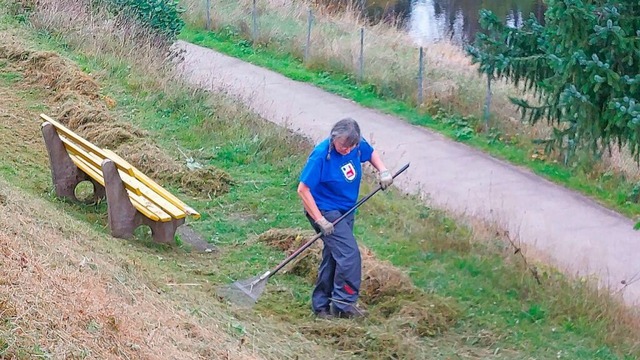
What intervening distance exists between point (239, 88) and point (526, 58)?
8250 millimetres

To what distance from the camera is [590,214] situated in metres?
10.6

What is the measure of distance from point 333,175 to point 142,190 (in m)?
1.98

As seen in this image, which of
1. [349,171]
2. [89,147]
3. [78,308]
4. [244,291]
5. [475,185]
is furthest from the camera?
[475,185]

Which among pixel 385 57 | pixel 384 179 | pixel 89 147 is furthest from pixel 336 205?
pixel 385 57

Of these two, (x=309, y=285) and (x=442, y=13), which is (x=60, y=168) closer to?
(x=309, y=285)

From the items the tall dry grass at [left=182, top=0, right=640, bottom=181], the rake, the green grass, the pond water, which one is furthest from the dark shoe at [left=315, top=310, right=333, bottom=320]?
the pond water

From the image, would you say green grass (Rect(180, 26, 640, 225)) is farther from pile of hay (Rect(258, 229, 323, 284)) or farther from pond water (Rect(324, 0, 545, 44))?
pond water (Rect(324, 0, 545, 44))

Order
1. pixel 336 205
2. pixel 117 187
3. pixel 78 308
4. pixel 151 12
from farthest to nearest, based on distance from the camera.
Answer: pixel 151 12
pixel 117 187
pixel 336 205
pixel 78 308

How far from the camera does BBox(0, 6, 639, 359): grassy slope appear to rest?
21.2 feet

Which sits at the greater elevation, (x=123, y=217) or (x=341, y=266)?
(x=341, y=266)

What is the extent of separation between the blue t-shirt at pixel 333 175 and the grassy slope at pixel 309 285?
90 centimetres

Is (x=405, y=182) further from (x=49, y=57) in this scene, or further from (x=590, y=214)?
(x=49, y=57)

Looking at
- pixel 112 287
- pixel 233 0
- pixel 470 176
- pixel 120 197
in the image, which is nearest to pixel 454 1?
pixel 233 0

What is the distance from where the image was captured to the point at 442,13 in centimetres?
2855
